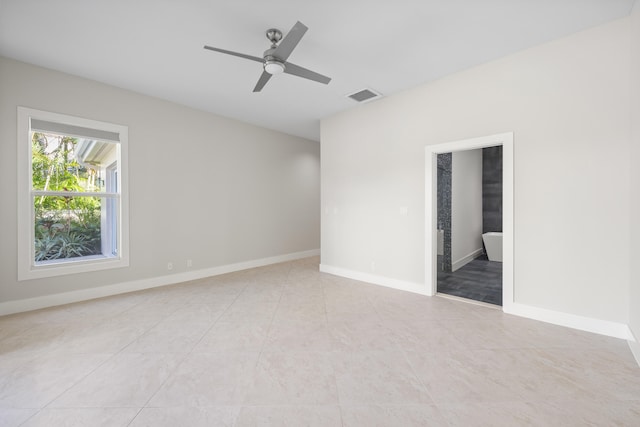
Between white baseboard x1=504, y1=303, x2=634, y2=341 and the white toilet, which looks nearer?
white baseboard x1=504, y1=303, x2=634, y2=341

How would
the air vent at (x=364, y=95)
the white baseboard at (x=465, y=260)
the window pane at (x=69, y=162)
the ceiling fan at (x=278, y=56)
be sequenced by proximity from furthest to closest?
1. the white baseboard at (x=465, y=260)
2. the air vent at (x=364, y=95)
3. the window pane at (x=69, y=162)
4. the ceiling fan at (x=278, y=56)

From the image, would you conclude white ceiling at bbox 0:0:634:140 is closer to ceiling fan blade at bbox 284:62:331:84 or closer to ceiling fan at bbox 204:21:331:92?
ceiling fan at bbox 204:21:331:92

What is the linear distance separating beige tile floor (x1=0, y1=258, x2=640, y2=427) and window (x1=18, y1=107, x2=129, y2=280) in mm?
762

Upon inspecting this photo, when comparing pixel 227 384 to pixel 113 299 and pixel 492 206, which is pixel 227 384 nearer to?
pixel 113 299

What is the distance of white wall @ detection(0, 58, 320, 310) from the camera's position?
10.5 feet

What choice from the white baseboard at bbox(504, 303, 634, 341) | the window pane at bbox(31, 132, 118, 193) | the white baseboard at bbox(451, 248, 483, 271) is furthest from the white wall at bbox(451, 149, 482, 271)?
the window pane at bbox(31, 132, 118, 193)

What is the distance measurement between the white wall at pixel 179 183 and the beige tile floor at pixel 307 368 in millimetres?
988

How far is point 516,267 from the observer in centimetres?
305

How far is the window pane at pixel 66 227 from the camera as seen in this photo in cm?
343

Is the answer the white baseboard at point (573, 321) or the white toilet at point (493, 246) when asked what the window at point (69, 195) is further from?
the white toilet at point (493, 246)

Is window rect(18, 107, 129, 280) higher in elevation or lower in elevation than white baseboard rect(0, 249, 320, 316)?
higher

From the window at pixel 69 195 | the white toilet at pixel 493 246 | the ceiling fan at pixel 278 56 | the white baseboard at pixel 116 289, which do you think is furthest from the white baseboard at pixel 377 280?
the window at pixel 69 195

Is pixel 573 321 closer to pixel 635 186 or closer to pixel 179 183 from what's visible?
pixel 635 186

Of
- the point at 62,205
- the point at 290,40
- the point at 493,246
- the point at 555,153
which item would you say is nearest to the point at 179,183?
the point at 62,205
